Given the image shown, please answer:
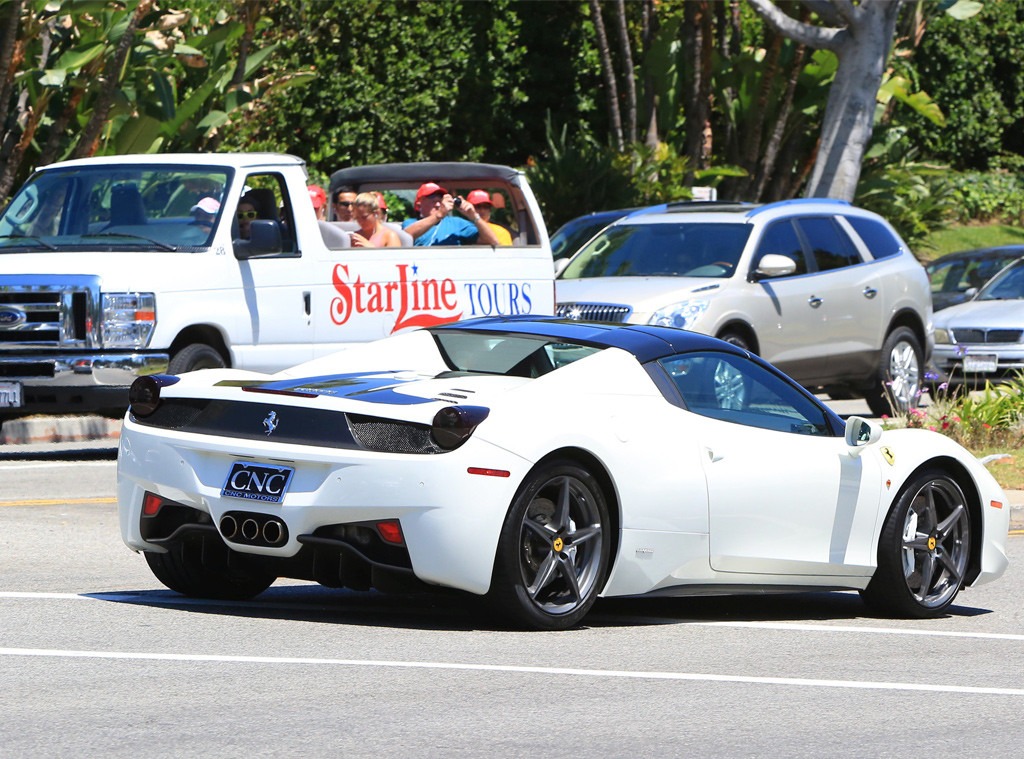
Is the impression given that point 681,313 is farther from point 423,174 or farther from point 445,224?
point 423,174

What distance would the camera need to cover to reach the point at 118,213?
14344mm

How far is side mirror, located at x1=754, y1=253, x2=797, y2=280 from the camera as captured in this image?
16594 millimetres

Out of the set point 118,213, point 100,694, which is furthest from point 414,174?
point 100,694

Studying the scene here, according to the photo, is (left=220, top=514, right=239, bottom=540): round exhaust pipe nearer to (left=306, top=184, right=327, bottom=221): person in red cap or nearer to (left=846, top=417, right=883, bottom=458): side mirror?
(left=846, top=417, right=883, bottom=458): side mirror

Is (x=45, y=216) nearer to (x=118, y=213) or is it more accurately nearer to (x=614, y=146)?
(x=118, y=213)

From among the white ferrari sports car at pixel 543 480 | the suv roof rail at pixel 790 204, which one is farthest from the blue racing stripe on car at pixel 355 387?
the suv roof rail at pixel 790 204

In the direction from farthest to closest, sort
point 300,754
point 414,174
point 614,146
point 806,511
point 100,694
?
point 614,146 < point 414,174 < point 806,511 < point 100,694 < point 300,754

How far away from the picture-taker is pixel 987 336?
2053 centimetres

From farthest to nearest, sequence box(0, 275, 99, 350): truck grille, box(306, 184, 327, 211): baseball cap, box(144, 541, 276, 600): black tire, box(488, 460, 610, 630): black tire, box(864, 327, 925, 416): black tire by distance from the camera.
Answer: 1. box(864, 327, 925, 416): black tire
2. box(306, 184, 327, 211): baseball cap
3. box(0, 275, 99, 350): truck grille
4. box(144, 541, 276, 600): black tire
5. box(488, 460, 610, 630): black tire

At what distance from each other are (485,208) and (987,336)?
22.4 ft

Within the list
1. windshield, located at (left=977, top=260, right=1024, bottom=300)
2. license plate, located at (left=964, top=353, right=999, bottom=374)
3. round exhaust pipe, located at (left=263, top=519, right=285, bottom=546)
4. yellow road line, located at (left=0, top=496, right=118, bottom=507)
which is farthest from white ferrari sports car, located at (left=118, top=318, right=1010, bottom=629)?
windshield, located at (left=977, top=260, right=1024, bottom=300)

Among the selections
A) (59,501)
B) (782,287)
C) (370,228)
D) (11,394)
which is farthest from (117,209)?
(782,287)

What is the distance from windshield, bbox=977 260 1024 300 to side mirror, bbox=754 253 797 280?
5934 mm

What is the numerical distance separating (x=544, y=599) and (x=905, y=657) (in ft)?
4.75
